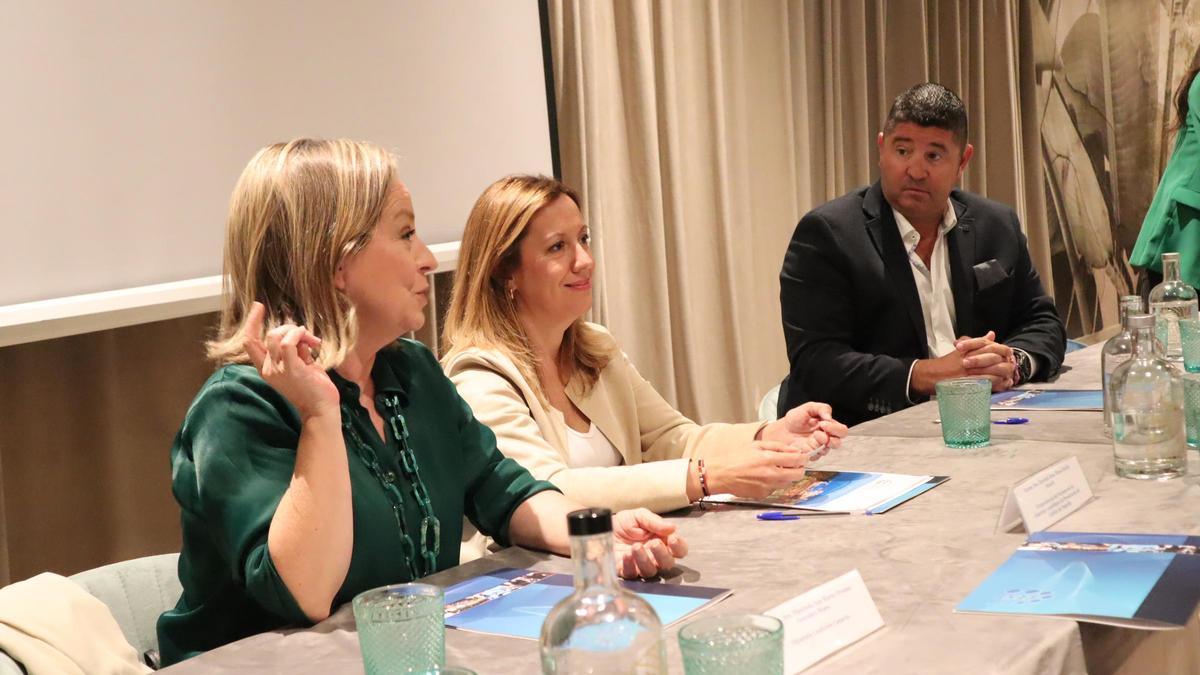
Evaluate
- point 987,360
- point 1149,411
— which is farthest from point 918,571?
point 987,360

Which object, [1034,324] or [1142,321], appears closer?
[1142,321]

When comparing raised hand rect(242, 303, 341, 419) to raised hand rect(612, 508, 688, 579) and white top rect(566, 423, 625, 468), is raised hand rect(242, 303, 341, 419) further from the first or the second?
white top rect(566, 423, 625, 468)

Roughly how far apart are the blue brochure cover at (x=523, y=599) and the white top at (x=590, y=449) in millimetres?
734

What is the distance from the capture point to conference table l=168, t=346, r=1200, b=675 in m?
1.17

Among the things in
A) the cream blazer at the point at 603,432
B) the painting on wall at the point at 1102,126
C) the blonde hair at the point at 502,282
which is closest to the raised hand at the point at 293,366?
the cream blazer at the point at 603,432

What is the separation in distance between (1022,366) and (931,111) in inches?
27.7

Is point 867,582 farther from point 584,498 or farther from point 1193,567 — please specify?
point 584,498

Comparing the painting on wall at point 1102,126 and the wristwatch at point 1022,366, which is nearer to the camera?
the wristwatch at point 1022,366

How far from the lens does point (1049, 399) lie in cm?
257

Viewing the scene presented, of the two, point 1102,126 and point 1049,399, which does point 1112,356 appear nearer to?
point 1049,399

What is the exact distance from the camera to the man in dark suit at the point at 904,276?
10.1 ft

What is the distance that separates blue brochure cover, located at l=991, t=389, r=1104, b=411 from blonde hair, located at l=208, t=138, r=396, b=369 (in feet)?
4.76

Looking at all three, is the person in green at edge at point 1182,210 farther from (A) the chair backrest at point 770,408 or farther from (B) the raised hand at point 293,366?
(B) the raised hand at point 293,366

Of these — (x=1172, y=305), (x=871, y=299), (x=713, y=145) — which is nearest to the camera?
(x=1172, y=305)
